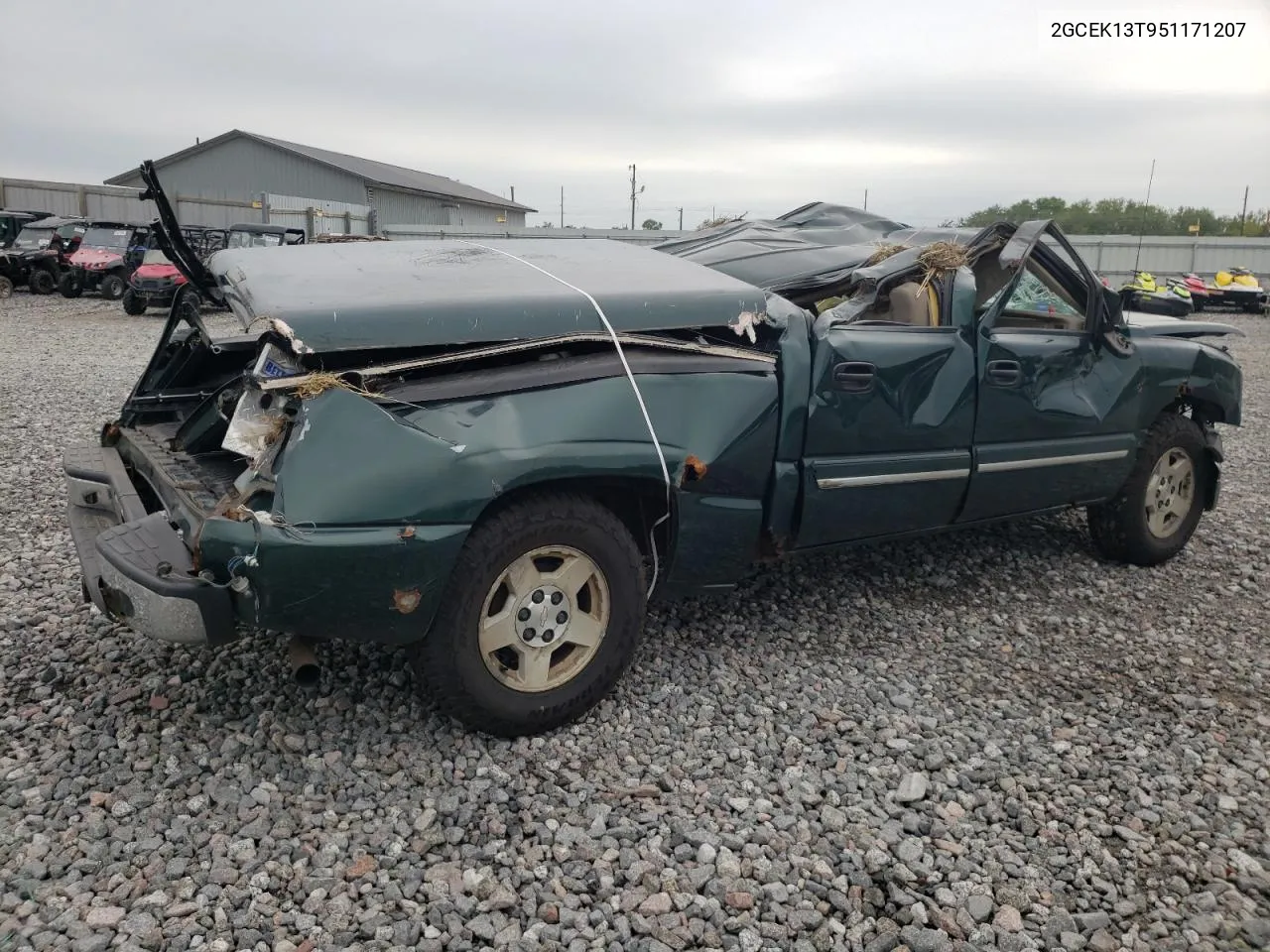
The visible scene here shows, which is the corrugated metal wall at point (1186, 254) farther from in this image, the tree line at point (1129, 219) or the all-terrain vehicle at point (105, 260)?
the all-terrain vehicle at point (105, 260)

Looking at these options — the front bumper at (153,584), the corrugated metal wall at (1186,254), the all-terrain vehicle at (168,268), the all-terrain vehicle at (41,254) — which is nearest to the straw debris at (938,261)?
the front bumper at (153,584)

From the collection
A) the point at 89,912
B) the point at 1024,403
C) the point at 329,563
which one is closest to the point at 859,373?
the point at 1024,403

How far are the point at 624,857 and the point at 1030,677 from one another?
2.04 metres

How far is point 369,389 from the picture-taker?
9.56ft

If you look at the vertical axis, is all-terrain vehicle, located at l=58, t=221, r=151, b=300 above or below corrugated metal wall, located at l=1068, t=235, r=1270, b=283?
below

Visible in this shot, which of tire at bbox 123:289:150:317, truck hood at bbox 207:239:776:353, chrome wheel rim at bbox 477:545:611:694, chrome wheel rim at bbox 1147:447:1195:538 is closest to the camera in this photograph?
truck hood at bbox 207:239:776:353

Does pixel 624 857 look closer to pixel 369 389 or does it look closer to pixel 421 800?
pixel 421 800

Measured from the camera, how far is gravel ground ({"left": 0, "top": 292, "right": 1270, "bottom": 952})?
2482 millimetres

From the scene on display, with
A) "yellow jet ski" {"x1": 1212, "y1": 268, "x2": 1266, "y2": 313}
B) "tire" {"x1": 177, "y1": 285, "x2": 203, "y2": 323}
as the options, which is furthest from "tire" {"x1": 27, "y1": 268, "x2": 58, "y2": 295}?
"yellow jet ski" {"x1": 1212, "y1": 268, "x2": 1266, "y2": 313}

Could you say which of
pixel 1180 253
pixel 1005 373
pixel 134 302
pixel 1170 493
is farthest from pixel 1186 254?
pixel 1005 373

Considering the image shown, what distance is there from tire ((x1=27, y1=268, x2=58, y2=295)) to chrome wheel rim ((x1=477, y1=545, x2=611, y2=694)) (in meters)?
21.0

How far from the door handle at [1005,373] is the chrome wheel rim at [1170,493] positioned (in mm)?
1295

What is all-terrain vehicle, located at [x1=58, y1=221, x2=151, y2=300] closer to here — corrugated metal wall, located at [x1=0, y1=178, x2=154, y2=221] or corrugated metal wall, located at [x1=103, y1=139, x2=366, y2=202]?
corrugated metal wall, located at [x1=0, y1=178, x2=154, y2=221]

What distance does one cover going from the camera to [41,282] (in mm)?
20094
